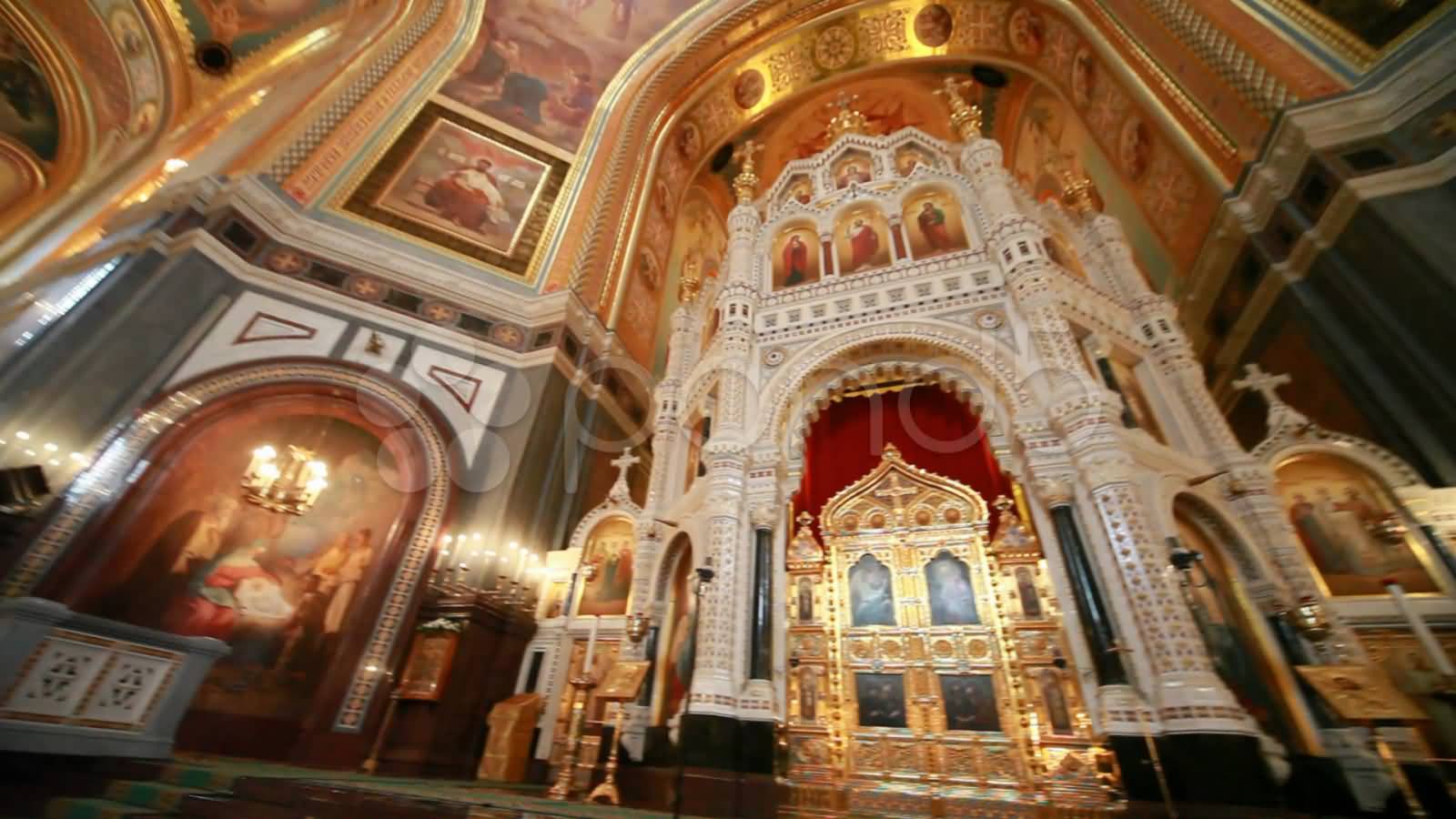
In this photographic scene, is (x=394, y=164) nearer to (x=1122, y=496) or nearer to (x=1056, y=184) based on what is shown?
(x=1122, y=496)

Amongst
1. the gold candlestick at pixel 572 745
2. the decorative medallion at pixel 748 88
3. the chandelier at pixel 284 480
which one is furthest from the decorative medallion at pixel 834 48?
the gold candlestick at pixel 572 745

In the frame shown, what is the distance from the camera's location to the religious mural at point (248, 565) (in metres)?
6.50

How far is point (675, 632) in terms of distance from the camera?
22.5 feet

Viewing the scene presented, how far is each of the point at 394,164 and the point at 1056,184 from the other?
15348 mm

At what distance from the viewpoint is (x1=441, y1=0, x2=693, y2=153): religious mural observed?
13.4 meters

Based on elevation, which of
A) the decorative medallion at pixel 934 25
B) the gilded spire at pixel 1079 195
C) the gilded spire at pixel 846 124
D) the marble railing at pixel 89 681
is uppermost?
the decorative medallion at pixel 934 25

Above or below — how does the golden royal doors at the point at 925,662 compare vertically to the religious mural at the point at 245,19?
below

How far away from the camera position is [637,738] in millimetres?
6062

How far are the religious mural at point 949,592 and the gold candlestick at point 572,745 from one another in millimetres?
4081

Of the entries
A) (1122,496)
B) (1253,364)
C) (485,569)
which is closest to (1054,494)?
(1122,496)

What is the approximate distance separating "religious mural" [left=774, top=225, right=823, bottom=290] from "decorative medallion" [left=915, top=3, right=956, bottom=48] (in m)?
9.59

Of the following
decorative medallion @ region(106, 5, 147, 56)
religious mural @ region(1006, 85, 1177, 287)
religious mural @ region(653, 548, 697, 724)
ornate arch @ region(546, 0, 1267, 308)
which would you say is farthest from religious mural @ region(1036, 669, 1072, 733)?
decorative medallion @ region(106, 5, 147, 56)

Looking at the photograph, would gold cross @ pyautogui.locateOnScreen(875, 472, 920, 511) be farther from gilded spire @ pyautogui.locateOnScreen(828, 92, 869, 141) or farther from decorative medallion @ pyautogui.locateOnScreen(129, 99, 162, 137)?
decorative medallion @ pyautogui.locateOnScreen(129, 99, 162, 137)

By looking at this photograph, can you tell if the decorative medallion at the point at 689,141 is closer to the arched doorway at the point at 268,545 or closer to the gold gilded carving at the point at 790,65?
the gold gilded carving at the point at 790,65
